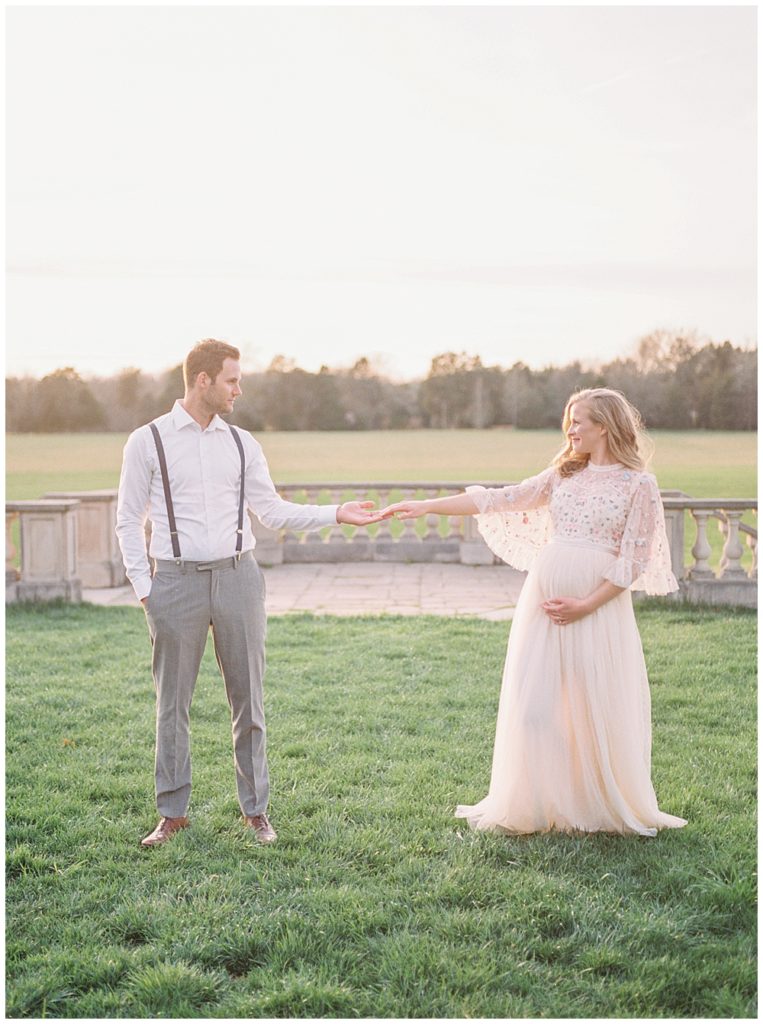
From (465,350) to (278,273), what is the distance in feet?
25.2

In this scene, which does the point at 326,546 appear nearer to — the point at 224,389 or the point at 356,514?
the point at 356,514

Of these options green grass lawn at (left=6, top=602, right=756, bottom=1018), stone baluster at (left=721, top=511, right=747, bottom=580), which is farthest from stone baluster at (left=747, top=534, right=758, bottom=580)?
green grass lawn at (left=6, top=602, right=756, bottom=1018)

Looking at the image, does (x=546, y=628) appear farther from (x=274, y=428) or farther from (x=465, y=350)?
(x=465, y=350)

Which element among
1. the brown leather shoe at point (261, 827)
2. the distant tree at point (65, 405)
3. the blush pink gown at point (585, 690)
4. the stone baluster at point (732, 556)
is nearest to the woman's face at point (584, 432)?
the blush pink gown at point (585, 690)

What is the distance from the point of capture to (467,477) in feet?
112

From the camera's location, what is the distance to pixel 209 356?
13.6 feet

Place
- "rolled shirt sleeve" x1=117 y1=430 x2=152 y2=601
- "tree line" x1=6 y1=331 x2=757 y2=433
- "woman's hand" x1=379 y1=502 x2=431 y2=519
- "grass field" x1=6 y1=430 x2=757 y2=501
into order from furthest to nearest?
"grass field" x1=6 y1=430 x2=757 y2=501 < "tree line" x1=6 y1=331 x2=757 y2=433 < "woman's hand" x1=379 y1=502 x2=431 y2=519 < "rolled shirt sleeve" x1=117 y1=430 x2=152 y2=601

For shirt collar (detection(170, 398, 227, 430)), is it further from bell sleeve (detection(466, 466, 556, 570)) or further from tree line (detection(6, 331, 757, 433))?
tree line (detection(6, 331, 757, 433))

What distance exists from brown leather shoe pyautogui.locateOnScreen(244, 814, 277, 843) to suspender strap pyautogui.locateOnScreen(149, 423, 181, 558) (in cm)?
125

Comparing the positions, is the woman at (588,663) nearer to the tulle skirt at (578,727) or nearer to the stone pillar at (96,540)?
the tulle skirt at (578,727)

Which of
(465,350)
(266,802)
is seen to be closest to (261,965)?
(266,802)

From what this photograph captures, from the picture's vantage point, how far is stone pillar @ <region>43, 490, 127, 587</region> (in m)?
12.4

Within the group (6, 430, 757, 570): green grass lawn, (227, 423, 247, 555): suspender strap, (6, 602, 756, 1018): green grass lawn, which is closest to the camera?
(6, 602, 756, 1018): green grass lawn

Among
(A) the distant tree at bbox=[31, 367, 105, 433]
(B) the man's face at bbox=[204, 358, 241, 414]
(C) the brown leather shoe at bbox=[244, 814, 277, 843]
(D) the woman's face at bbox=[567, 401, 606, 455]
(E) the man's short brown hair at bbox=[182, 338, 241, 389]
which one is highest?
(A) the distant tree at bbox=[31, 367, 105, 433]
